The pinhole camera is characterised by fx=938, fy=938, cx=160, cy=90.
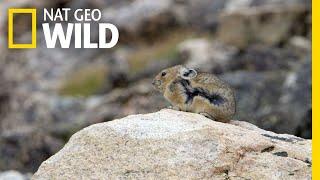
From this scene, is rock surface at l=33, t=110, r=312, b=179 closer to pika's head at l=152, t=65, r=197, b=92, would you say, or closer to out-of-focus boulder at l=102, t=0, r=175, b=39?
pika's head at l=152, t=65, r=197, b=92

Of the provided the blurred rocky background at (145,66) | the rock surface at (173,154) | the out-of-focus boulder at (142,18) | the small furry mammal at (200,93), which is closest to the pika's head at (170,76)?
the small furry mammal at (200,93)

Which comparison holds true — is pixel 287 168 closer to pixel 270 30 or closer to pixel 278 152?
pixel 278 152

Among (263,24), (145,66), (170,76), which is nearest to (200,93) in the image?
(170,76)

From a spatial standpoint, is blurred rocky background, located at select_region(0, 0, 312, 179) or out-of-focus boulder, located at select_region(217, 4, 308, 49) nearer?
blurred rocky background, located at select_region(0, 0, 312, 179)

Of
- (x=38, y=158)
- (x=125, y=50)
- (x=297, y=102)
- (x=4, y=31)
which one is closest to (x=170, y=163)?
(x=297, y=102)

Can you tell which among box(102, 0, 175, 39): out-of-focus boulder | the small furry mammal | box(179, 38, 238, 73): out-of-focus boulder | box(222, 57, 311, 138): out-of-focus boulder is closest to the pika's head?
the small furry mammal

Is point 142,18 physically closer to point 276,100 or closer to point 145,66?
point 145,66
